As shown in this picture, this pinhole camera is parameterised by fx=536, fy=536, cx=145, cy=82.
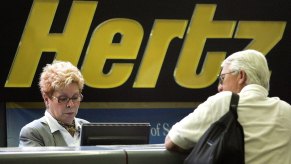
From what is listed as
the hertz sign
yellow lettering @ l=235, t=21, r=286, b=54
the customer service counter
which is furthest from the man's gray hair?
yellow lettering @ l=235, t=21, r=286, b=54

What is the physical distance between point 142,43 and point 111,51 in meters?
0.32

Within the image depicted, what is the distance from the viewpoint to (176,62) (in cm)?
538

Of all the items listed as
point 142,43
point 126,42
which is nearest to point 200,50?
point 142,43

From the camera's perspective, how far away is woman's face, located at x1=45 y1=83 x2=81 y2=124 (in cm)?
354

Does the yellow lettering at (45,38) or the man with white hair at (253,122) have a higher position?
the yellow lettering at (45,38)

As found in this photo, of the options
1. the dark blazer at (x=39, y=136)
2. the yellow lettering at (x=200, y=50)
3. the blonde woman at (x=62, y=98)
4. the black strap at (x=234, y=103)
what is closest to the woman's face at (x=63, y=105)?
the blonde woman at (x=62, y=98)

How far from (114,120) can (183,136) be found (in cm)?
301

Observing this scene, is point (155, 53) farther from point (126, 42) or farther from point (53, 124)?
point (53, 124)

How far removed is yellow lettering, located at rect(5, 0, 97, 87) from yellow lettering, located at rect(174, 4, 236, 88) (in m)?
1.01

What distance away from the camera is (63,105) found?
3.53 meters

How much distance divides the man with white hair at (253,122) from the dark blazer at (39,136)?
1170mm

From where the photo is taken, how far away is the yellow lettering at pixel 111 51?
520 centimetres

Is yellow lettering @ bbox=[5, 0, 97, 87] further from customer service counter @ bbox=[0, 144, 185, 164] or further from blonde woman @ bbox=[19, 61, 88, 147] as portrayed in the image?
customer service counter @ bbox=[0, 144, 185, 164]

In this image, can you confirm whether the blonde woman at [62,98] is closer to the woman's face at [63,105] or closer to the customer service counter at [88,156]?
the woman's face at [63,105]
